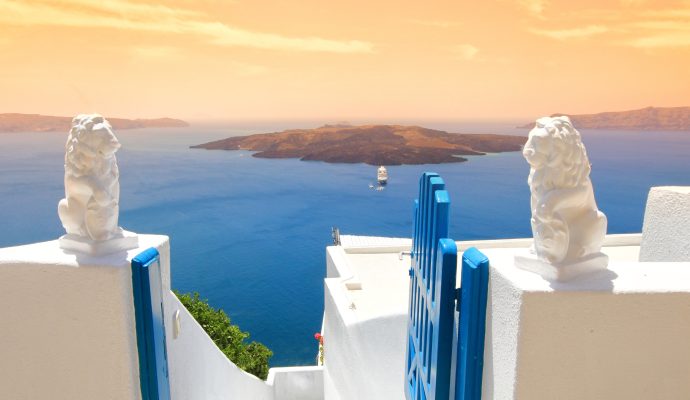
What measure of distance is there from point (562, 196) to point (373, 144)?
31.0 metres

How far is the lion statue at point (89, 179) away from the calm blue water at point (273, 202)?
54.9 feet

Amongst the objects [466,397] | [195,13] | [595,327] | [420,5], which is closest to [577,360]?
[595,327]

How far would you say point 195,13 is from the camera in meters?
28.7

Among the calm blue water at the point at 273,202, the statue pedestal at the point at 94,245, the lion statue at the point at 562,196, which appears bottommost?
the calm blue water at the point at 273,202

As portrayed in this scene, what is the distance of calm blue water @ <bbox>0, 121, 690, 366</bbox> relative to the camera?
76.7ft

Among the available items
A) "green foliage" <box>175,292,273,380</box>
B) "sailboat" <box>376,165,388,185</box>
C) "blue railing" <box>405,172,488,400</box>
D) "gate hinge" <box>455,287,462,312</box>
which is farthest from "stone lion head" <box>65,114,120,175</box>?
"sailboat" <box>376,165,388,185</box>

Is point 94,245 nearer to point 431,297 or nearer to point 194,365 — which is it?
point 194,365

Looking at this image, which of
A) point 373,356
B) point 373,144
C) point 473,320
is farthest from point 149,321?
point 373,144

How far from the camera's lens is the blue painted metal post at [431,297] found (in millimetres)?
2217

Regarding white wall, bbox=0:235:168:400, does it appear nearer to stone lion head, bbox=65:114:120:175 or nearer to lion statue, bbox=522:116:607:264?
stone lion head, bbox=65:114:120:175

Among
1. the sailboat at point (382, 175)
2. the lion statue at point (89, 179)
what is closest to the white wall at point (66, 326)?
the lion statue at point (89, 179)

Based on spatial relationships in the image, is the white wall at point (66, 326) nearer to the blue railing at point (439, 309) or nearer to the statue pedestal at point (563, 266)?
the blue railing at point (439, 309)

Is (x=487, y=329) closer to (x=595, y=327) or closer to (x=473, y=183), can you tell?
(x=595, y=327)

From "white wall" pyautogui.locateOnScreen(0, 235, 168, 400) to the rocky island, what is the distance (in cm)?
2982
